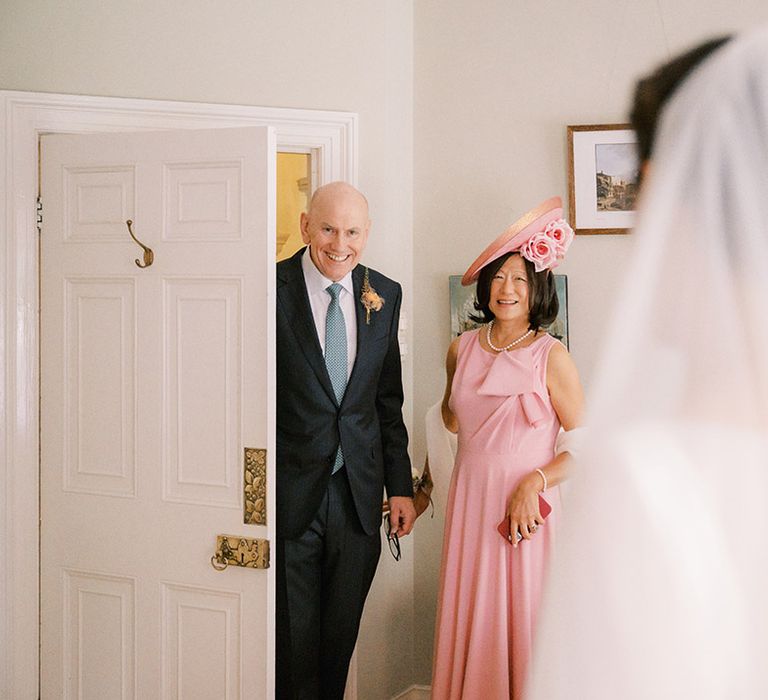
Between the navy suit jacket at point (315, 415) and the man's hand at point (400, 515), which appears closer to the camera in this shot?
the navy suit jacket at point (315, 415)

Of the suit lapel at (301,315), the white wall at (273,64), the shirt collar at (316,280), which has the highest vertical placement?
the white wall at (273,64)

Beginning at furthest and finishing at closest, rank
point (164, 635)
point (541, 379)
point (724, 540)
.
Answer: point (164, 635), point (541, 379), point (724, 540)

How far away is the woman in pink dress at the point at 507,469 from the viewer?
2303 millimetres

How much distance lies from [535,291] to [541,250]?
0.42 feet

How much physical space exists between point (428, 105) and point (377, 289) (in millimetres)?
888

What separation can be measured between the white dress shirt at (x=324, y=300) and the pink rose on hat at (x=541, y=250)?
0.57 m

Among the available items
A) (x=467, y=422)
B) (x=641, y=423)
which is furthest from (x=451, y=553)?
(x=641, y=423)

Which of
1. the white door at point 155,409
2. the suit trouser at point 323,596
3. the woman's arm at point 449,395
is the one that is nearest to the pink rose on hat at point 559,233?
the woman's arm at point 449,395

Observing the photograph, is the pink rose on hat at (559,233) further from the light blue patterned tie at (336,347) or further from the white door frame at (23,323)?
the white door frame at (23,323)

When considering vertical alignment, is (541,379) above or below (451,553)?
above

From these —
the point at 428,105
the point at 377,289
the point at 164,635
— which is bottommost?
the point at 164,635

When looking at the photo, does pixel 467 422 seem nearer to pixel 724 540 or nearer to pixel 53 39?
pixel 724 540

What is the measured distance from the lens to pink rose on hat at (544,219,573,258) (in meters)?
2.37

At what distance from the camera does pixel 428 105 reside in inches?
122
